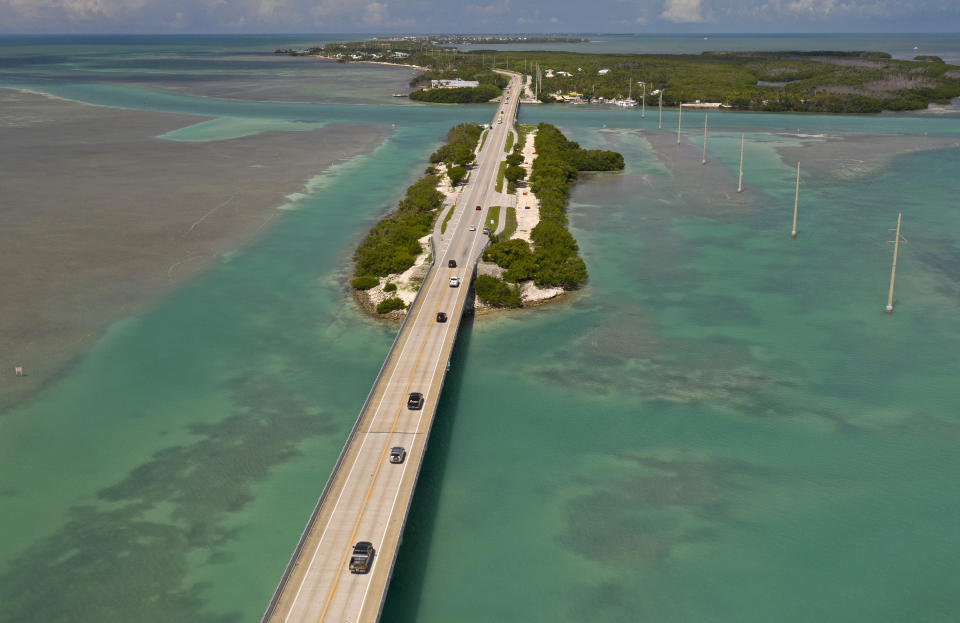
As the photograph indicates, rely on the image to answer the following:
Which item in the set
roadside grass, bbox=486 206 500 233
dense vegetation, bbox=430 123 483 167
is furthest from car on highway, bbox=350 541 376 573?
dense vegetation, bbox=430 123 483 167

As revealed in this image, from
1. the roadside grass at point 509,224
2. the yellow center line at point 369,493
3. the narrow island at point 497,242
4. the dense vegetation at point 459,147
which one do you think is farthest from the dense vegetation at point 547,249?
the yellow center line at point 369,493

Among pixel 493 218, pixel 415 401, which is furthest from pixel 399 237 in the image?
pixel 415 401

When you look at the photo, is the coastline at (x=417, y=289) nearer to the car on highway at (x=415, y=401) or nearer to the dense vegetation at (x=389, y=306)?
the dense vegetation at (x=389, y=306)

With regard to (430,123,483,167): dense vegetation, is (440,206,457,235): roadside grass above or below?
below

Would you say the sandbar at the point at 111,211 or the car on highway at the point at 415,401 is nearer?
the car on highway at the point at 415,401

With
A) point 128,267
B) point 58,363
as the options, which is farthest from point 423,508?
point 128,267

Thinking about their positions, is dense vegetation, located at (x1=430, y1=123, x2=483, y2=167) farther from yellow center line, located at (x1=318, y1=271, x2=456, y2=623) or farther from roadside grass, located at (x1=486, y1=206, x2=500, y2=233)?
yellow center line, located at (x1=318, y1=271, x2=456, y2=623)
